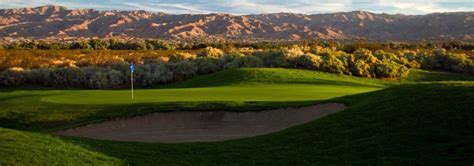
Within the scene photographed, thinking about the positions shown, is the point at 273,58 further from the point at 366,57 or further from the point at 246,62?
the point at 366,57

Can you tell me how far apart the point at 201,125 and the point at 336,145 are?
7.44 m

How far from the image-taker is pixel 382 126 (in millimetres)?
12281

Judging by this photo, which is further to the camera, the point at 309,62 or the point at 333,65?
the point at 309,62

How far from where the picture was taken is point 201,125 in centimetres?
1822

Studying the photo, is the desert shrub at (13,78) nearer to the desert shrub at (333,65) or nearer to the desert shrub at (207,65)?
the desert shrub at (207,65)

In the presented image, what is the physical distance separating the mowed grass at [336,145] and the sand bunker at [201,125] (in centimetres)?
380

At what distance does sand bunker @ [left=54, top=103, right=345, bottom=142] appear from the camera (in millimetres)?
17172

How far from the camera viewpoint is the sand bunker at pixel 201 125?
1717 centimetres

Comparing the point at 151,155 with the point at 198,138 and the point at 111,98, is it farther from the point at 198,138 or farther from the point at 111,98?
the point at 111,98

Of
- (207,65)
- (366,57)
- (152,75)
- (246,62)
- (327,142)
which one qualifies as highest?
(366,57)

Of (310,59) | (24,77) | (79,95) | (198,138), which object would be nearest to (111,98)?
(79,95)

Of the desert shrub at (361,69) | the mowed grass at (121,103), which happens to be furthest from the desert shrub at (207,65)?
the mowed grass at (121,103)

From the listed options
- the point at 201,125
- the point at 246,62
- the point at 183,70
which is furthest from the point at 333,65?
the point at 201,125

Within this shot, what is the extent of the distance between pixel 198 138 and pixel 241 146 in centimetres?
461
